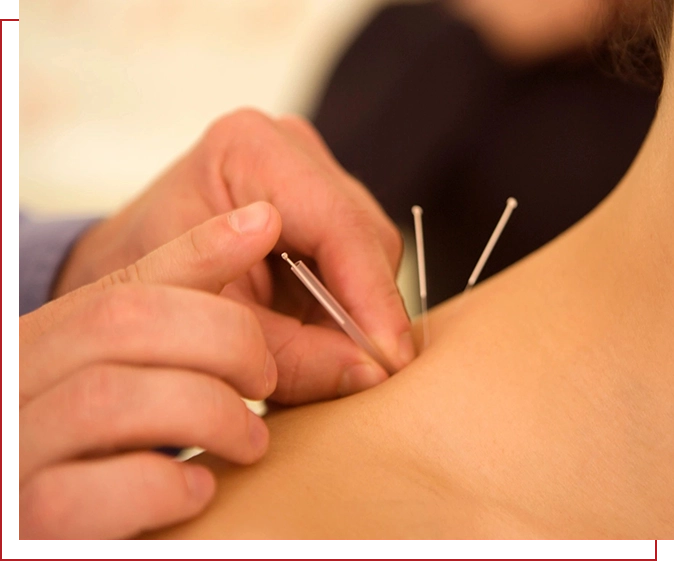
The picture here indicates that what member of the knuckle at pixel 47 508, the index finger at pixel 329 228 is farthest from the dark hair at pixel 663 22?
the knuckle at pixel 47 508

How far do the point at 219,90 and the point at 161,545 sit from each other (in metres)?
2.22

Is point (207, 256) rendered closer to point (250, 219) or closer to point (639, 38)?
point (250, 219)

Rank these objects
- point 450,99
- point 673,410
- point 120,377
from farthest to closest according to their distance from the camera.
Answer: point 450,99 < point 673,410 < point 120,377

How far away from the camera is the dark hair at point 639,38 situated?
754 mm

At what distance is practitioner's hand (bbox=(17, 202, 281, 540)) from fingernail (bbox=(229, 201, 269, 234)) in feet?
0.06

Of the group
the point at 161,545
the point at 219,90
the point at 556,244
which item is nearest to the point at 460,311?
the point at 556,244

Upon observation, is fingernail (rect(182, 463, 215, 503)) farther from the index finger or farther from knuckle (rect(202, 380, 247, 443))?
the index finger

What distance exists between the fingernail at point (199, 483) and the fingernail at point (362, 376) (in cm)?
25

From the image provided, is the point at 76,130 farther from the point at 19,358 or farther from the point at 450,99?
the point at 19,358

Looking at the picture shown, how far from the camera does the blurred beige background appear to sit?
2.35 m

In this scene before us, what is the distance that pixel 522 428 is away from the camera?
658mm

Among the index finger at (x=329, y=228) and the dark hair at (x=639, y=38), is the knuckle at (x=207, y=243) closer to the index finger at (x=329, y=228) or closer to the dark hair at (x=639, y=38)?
the index finger at (x=329, y=228)

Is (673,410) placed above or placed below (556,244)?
below

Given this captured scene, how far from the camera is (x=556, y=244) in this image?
0.85m
